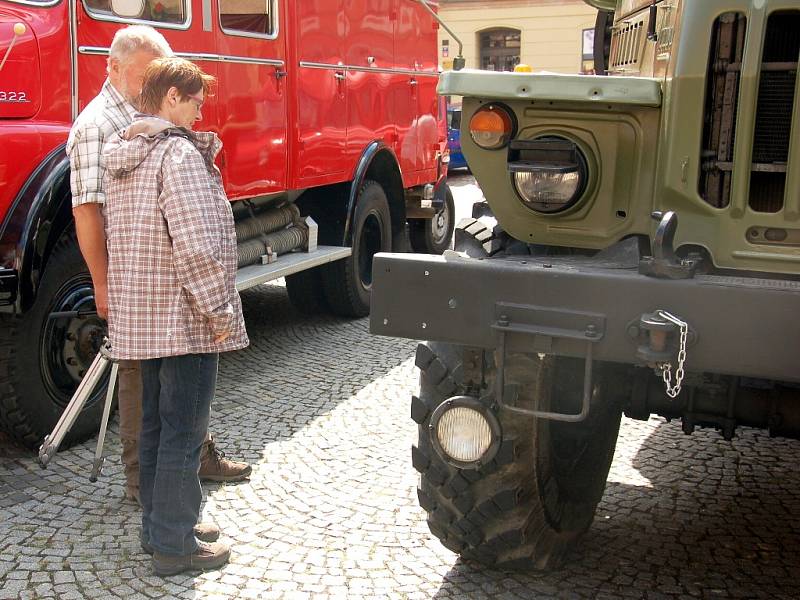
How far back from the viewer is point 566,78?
10.1ft

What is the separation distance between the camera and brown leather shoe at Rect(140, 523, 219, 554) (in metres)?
3.84

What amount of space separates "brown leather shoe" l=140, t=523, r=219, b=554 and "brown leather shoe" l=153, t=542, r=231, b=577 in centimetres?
6

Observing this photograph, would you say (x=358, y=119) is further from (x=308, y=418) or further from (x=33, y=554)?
(x=33, y=554)

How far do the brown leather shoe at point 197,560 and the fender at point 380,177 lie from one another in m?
3.95

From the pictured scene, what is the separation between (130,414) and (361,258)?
163 inches

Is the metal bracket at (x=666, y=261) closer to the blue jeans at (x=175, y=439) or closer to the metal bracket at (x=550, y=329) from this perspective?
the metal bracket at (x=550, y=329)

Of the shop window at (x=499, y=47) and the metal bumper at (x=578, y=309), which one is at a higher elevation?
the shop window at (x=499, y=47)

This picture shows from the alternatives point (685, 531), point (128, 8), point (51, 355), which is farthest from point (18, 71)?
point (685, 531)

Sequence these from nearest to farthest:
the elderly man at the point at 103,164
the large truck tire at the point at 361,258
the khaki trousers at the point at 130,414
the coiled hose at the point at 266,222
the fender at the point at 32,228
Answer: the elderly man at the point at 103,164 → the khaki trousers at the point at 130,414 → the fender at the point at 32,228 → the coiled hose at the point at 266,222 → the large truck tire at the point at 361,258

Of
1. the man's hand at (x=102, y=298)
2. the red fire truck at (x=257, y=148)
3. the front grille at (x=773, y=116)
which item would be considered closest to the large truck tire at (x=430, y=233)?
the red fire truck at (x=257, y=148)

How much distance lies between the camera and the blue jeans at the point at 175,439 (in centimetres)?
355

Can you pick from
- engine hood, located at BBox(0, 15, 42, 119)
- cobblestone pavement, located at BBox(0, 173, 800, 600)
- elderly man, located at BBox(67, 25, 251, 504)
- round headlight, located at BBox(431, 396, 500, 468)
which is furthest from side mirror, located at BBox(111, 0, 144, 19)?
round headlight, located at BBox(431, 396, 500, 468)

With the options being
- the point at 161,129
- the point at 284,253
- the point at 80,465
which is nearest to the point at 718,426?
the point at 161,129

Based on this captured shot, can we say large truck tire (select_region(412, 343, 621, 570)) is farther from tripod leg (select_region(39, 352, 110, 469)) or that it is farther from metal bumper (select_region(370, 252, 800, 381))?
tripod leg (select_region(39, 352, 110, 469))
